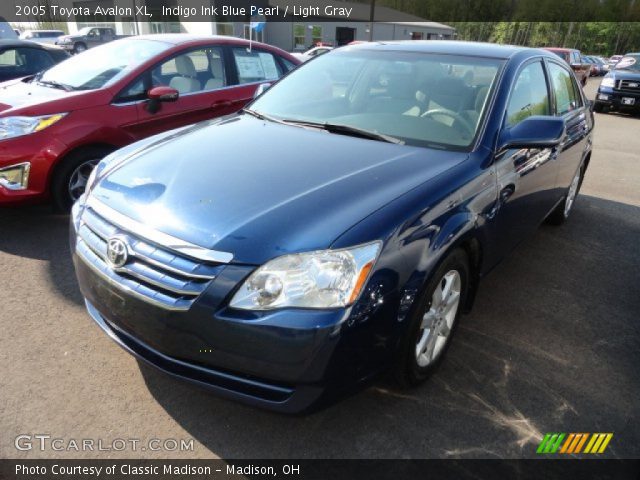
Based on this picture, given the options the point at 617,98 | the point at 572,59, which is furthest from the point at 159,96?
the point at 572,59

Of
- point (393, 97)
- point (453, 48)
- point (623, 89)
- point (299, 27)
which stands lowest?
point (623, 89)

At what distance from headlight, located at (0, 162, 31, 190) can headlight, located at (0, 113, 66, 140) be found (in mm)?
243

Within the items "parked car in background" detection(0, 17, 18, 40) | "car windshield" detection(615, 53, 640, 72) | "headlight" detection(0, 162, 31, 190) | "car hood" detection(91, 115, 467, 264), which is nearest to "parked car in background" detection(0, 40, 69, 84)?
"headlight" detection(0, 162, 31, 190)

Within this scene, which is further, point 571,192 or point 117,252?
point 571,192

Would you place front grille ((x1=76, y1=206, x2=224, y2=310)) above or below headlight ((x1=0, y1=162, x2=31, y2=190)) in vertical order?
above

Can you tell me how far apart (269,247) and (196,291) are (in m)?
0.31

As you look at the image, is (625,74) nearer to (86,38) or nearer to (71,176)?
(71,176)

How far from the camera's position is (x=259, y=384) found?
1.83 metres

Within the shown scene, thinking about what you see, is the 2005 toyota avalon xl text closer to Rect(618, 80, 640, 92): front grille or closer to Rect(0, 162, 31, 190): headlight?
Rect(0, 162, 31, 190): headlight

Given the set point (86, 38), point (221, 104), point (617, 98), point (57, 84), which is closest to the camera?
point (57, 84)

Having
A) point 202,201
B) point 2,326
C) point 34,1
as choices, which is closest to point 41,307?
point 2,326

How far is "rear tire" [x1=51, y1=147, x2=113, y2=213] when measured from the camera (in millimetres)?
4035

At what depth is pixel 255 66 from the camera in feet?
18.3

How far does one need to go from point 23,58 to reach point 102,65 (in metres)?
3.34
